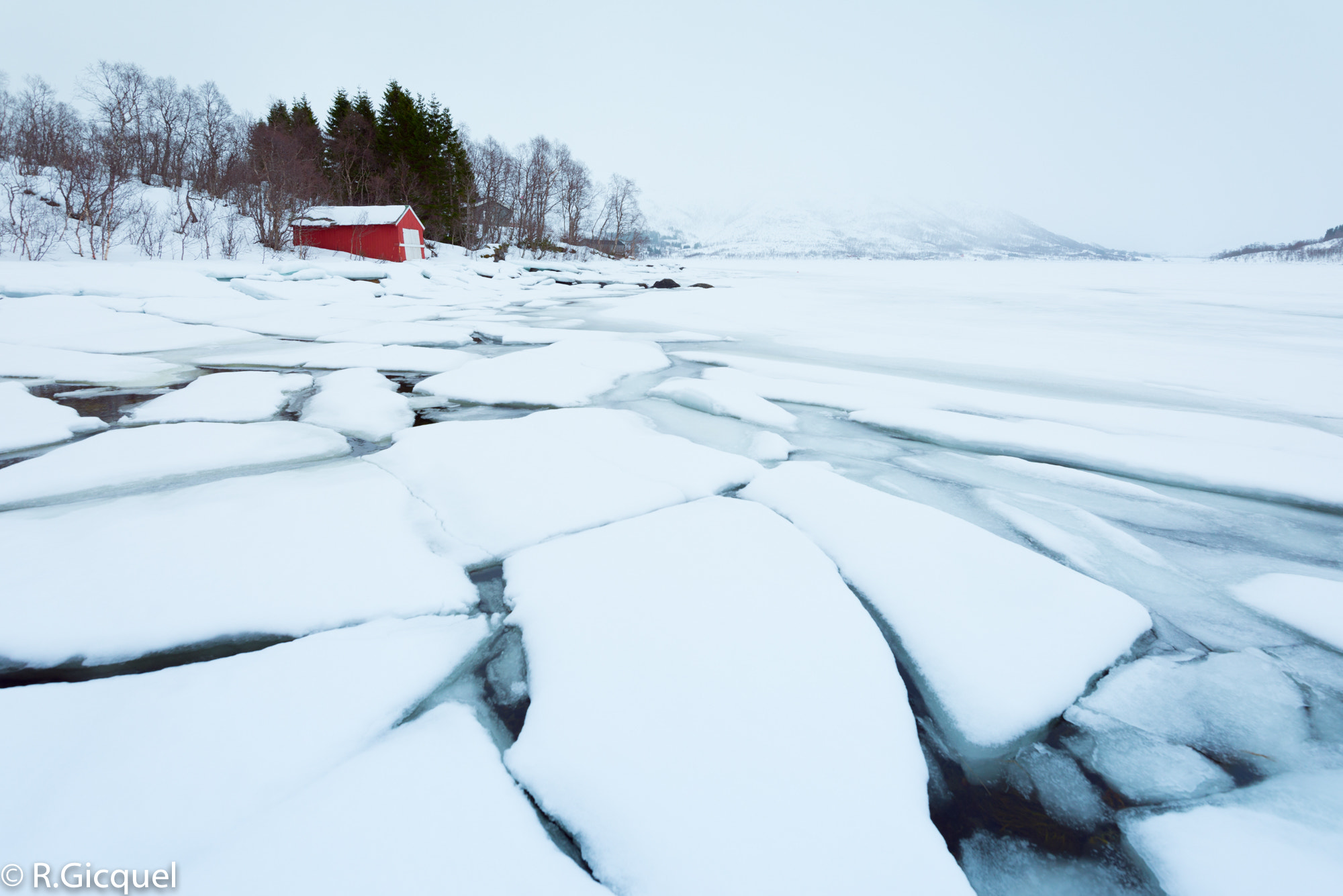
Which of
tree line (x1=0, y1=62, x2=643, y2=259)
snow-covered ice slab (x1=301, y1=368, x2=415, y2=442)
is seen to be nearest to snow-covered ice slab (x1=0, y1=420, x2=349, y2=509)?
snow-covered ice slab (x1=301, y1=368, x2=415, y2=442)

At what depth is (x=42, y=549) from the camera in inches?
57.1

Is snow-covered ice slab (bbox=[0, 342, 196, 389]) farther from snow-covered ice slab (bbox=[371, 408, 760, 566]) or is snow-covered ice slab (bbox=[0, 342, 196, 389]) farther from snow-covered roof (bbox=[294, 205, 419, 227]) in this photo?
snow-covered roof (bbox=[294, 205, 419, 227])

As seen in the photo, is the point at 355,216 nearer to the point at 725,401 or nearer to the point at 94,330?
the point at 94,330

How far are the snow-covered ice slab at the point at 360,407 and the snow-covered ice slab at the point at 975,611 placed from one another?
1922mm

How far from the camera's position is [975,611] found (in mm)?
1377

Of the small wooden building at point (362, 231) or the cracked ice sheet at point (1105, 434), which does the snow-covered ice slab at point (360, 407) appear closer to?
the cracked ice sheet at point (1105, 434)

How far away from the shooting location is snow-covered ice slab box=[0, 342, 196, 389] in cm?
342

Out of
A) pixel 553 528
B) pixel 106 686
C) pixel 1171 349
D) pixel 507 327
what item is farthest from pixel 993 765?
pixel 1171 349

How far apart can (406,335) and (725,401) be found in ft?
12.5

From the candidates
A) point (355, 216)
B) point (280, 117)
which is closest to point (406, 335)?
point (355, 216)

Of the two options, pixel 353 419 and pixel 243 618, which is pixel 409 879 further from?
pixel 353 419

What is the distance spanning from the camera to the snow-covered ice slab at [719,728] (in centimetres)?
81

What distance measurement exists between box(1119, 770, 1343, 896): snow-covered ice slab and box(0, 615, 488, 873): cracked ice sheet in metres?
1.26

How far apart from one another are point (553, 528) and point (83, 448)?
201 centimetres
